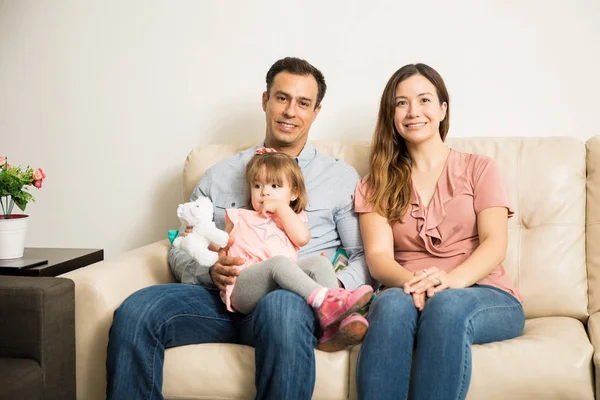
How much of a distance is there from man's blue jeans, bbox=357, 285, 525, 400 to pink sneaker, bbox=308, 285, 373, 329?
0.20 feet

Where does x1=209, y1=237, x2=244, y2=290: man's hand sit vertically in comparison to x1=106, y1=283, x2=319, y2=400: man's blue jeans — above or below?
above

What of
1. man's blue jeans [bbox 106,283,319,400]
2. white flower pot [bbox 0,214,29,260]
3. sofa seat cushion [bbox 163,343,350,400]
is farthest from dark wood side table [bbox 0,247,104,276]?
sofa seat cushion [bbox 163,343,350,400]

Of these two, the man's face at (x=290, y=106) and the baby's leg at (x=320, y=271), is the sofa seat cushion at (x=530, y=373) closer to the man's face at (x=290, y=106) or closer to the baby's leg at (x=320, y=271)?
the baby's leg at (x=320, y=271)

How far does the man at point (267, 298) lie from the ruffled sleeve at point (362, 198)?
0.03 meters

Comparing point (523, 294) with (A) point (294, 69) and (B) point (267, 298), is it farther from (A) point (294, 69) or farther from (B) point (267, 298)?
(A) point (294, 69)

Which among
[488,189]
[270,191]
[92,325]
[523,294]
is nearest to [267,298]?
[270,191]

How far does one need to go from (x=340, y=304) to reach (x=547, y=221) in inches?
33.8

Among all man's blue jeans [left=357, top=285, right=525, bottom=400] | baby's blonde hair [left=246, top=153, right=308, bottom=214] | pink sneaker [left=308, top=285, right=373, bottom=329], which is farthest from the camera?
baby's blonde hair [left=246, top=153, right=308, bottom=214]

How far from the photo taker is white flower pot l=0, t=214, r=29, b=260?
2.09m

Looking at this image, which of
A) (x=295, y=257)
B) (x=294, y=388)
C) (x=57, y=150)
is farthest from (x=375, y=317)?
(x=57, y=150)

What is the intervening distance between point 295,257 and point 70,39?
157 centimetres

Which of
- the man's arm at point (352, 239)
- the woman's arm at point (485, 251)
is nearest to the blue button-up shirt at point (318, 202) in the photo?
the man's arm at point (352, 239)

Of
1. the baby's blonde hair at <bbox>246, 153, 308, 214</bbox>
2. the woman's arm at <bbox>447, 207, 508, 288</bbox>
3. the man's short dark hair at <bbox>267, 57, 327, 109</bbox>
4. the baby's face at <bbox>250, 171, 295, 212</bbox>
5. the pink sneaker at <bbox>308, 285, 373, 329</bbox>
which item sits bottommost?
the pink sneaker at <bbox>308, 285, 373, 329</bbox>

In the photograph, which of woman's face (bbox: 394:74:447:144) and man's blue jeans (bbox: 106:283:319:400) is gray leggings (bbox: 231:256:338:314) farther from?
woman's face (bbox: 394:74:447:144)
